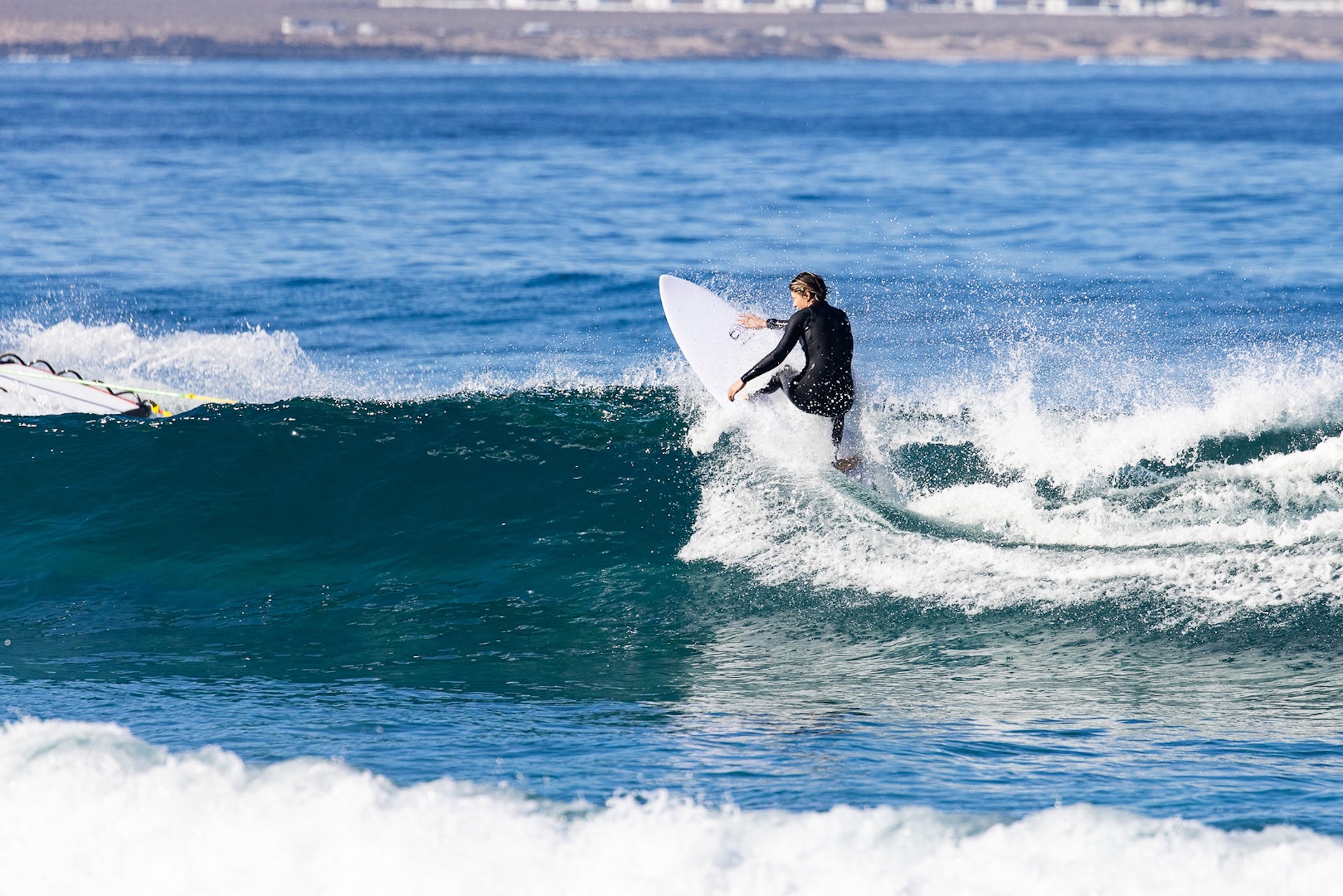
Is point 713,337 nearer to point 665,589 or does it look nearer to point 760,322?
point 760,322

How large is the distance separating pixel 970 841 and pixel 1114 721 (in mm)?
1711

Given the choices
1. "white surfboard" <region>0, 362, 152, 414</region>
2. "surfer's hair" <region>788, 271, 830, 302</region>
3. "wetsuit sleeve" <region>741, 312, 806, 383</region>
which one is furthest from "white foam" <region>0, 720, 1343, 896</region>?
"white surfboard" <region>0, 362, 152, 414</region>

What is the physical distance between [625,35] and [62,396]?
420 ft

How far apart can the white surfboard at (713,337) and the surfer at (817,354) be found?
981 millimetres

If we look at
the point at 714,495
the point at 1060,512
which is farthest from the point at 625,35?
the point at 1060,512

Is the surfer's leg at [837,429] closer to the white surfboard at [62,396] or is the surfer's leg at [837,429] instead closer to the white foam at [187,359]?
the white surfboard at [62,396]

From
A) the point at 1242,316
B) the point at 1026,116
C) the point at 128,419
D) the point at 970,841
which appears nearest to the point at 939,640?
the point at 970,841

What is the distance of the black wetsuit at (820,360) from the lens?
881 centimetres

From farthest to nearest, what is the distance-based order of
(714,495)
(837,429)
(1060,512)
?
(714,495) → (837,429) → (1060,512)

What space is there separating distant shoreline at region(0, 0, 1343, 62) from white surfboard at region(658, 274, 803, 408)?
122 meters

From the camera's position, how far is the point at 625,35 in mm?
132625

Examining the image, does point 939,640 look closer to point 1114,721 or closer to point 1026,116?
point 1114,721

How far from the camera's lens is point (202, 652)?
7.55 m

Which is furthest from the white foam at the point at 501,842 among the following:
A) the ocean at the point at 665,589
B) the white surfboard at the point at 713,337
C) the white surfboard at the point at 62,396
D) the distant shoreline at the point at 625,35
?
the distant shoreline at the point at 625,35
